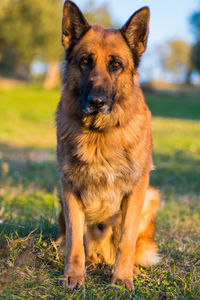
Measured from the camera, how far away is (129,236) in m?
3.08

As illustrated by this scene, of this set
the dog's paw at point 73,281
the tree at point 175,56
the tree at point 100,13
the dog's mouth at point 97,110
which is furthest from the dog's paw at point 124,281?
the tree at point 175,56

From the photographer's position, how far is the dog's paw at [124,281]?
2.91 m

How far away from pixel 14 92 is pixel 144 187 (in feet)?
95.8

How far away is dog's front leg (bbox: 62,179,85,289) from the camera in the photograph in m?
2.97

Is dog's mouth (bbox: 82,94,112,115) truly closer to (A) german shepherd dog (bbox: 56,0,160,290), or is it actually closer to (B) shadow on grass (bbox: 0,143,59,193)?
(A) german shepherd dog (bbox: 56,0,160,290)

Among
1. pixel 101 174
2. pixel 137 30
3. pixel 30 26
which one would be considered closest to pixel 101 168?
pixel 101 174

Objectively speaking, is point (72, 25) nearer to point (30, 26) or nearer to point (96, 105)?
point (96, 105)

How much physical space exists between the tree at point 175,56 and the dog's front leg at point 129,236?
193 feet

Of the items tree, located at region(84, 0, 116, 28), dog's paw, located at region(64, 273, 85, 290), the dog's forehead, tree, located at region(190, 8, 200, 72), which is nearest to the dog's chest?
dog's paw, located at region(64, 273, 85, 290)

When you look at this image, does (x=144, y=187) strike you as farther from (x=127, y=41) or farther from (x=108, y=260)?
(x=127, y=41)

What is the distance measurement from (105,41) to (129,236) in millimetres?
1673

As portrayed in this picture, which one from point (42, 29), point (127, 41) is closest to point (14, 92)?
point (42, 29)

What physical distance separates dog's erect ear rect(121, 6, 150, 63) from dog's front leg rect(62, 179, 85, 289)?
138 centimetres

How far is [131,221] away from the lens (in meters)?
3.10
